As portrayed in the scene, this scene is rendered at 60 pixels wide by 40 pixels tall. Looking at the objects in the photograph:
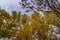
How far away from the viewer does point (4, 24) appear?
1461 cm

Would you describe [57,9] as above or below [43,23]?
above

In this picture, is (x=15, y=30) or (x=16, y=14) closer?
(x=15, y=30)

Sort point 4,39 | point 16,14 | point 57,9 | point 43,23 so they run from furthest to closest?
1. point 16,14
2. point 43,23
3. point 4,39
4. point 57,9

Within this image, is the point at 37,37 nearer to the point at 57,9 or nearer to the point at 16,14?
the point at 16,14

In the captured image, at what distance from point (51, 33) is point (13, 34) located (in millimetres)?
2661

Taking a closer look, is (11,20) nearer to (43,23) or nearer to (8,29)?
(8,29)

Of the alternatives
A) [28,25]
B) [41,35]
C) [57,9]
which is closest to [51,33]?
[41,35]

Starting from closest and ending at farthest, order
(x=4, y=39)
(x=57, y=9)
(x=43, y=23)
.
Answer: (x=57, y=9) → (x=4, y=39) → (x=43, y=23)

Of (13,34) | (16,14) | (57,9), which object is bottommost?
(13,34)

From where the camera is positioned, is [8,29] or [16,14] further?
[16,14]

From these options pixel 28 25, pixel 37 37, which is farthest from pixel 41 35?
pixel 28 25

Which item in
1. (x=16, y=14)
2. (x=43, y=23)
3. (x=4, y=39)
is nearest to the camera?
(x=4, y=39)

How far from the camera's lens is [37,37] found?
14.2 metres

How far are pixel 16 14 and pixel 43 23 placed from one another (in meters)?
2.40
